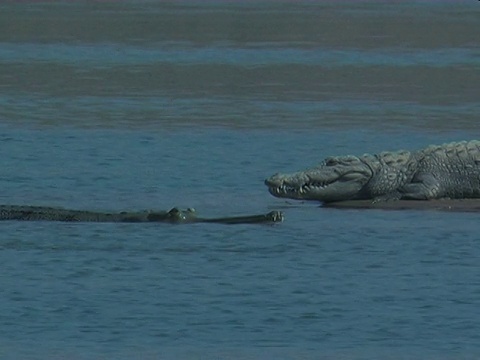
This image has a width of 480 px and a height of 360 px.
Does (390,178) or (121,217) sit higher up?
(390,178)

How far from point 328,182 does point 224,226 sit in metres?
1.67

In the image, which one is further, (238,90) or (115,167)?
(238,90)

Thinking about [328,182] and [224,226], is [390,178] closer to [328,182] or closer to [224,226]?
[328,182]

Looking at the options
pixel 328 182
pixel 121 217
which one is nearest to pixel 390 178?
pixel 328 182

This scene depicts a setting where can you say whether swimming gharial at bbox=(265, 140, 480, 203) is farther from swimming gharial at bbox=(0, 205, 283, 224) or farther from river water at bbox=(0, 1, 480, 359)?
swimming gharial at bbox=(0, 205, 283, 224)

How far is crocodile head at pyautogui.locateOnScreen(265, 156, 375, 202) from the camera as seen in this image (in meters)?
19.4

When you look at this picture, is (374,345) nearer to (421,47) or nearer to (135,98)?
(135,98)

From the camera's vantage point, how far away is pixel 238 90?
35.5 meters

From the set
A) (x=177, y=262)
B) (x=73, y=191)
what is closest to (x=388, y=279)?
(x=177, y=262)

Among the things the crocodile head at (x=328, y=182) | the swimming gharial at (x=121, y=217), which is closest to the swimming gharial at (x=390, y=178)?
the crocodile head at (x=328, y=182)

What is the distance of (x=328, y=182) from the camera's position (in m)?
19.5

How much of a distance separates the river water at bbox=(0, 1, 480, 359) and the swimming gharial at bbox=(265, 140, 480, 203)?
0.85 feet

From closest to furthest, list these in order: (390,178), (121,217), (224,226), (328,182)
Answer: (224,226) < (121,217) < (328,182) < (390,178)

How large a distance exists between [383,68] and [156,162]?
64.3ft
